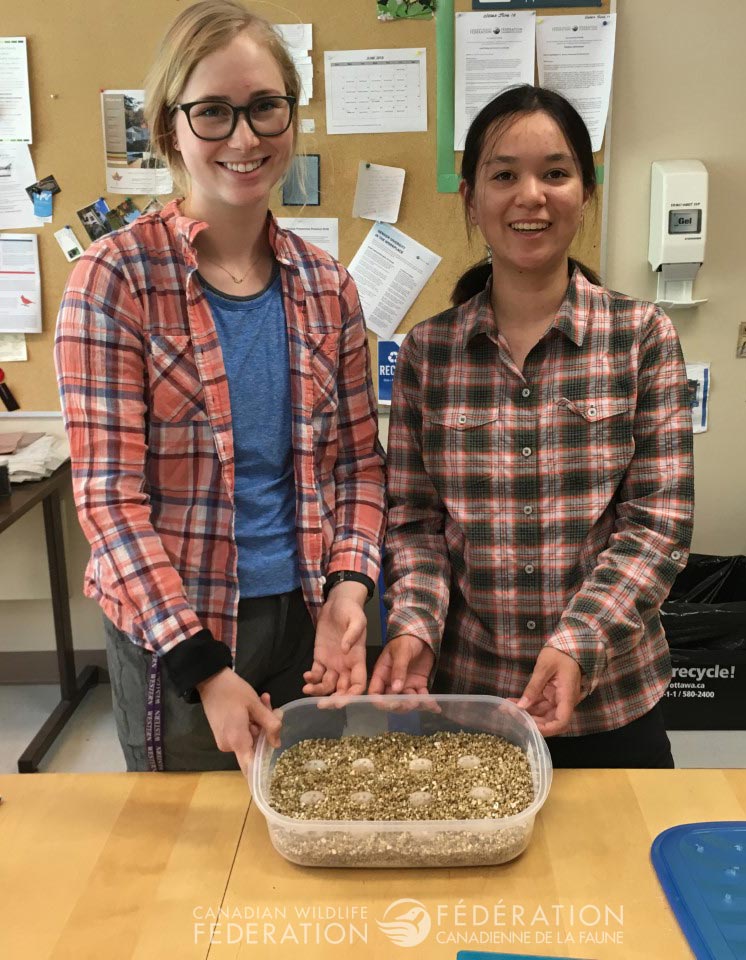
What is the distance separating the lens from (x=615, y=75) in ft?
8.52

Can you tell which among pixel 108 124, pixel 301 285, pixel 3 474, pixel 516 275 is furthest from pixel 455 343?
pixel 108 124

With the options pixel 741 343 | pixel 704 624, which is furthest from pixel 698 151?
pixel 704 624

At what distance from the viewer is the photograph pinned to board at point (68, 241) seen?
108 inches

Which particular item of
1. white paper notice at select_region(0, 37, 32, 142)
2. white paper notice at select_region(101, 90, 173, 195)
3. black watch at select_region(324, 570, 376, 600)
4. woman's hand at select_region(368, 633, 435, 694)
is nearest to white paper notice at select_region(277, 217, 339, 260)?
white paper notice at select_region(101, 90, 173, 195)

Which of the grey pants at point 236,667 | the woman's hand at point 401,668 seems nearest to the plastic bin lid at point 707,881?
the woman's hand at point 401,668

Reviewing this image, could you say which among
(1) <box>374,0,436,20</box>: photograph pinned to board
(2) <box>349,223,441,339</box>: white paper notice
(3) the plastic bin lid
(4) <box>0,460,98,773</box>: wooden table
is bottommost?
(4) <box>0,460,98,773</box>: wooden table

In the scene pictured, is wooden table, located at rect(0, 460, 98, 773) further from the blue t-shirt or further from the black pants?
the black pants

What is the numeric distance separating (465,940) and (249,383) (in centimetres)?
76

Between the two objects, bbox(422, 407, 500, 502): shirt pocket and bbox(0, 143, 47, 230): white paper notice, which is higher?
bbox(0, 143, 47, 230): white paper notice

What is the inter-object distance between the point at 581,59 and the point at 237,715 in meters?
2.28

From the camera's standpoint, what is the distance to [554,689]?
1.18 metres

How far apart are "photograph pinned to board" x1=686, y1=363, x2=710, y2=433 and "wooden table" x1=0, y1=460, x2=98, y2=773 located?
200 centimetres

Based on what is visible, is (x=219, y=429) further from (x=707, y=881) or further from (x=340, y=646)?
(x=707, y=881)

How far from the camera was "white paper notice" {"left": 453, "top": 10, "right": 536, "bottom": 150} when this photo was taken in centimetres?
253
